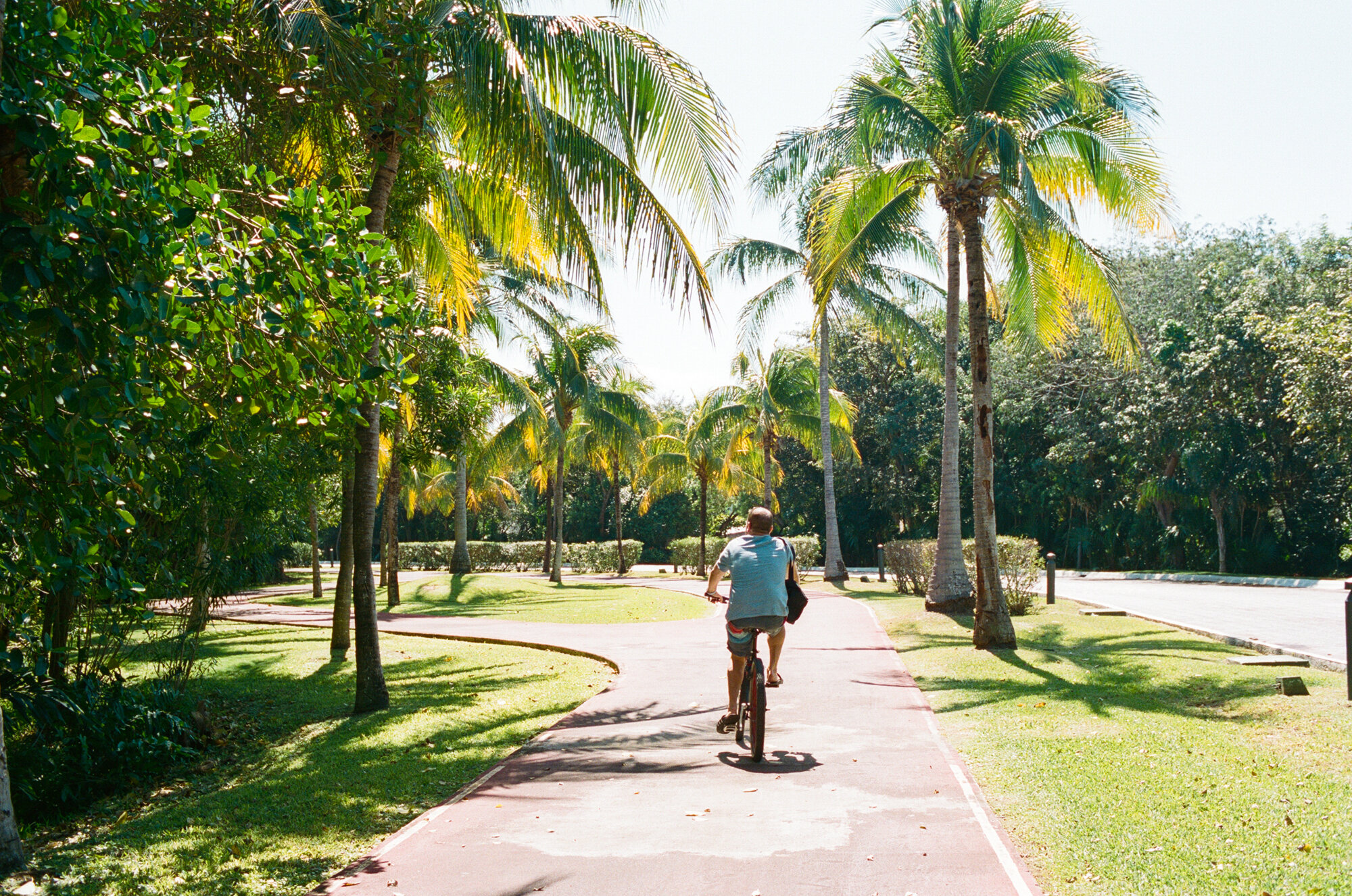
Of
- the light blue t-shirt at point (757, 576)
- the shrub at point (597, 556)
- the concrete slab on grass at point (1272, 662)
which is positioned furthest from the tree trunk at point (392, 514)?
the shrub at point (597, 556)

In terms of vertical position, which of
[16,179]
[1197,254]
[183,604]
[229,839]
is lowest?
[229,839]

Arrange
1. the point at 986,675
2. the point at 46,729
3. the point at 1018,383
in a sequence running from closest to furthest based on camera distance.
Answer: the point at 46,729 < the point at 986,675 < the point at 1018,383

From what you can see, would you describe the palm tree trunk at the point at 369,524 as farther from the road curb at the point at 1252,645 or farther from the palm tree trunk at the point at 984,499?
the road curb at the point at 1252,645

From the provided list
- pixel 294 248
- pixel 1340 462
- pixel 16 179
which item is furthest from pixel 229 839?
pixel 1340 462

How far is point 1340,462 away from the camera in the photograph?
30.8 m

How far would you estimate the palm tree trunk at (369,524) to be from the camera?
9930 mm

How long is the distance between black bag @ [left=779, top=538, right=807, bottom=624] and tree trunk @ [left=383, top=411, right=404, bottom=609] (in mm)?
10174

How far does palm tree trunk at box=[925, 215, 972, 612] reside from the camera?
18.1 m

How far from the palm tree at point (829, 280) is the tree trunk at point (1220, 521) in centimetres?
1523

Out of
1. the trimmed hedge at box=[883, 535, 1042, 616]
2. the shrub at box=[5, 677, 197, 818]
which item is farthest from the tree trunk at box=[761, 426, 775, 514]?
the shrub at box=[5, 677, 197, 818]

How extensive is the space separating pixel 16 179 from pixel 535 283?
865 inches

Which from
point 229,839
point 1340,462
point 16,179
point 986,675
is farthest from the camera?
point 1340,462

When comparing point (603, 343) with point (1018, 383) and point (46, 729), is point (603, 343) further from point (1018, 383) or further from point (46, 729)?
point (46, 729)

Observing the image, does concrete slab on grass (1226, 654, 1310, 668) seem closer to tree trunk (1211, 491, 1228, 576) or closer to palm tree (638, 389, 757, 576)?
palm tree (638, 389, 757, 576)
